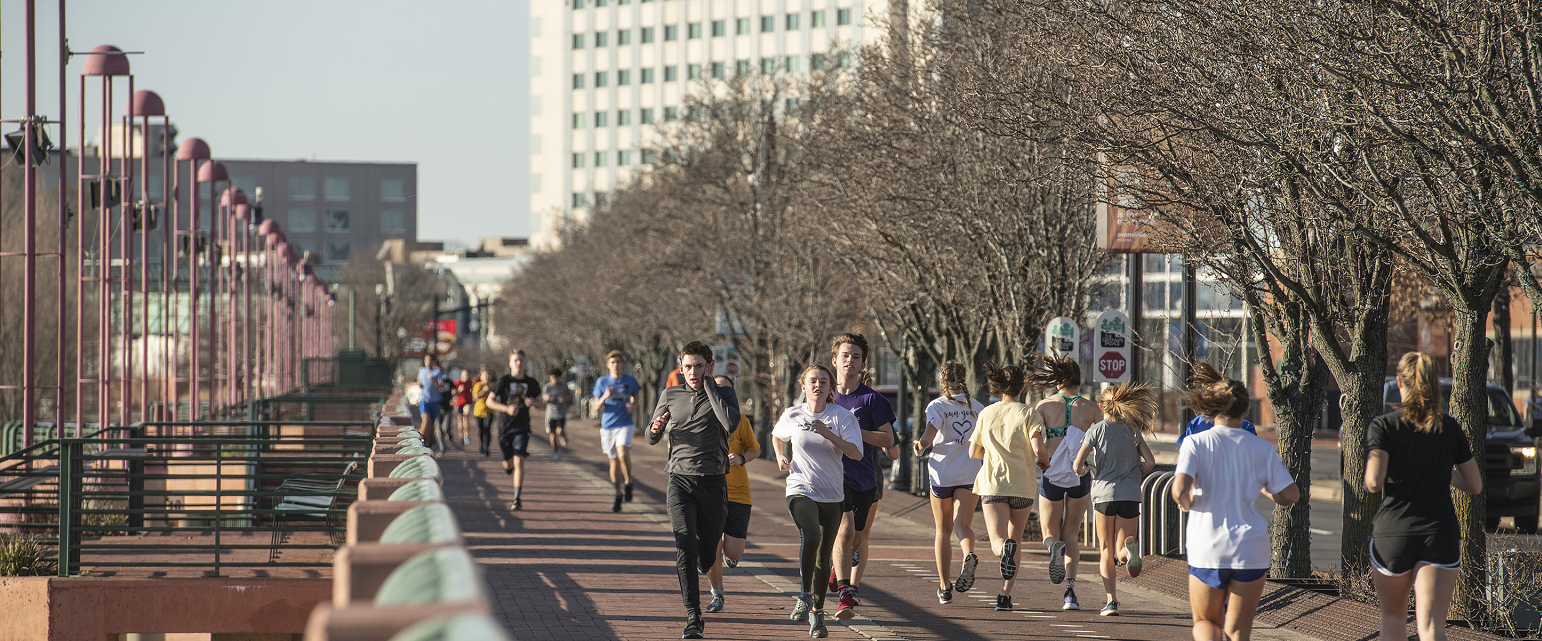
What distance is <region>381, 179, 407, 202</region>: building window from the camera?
163m

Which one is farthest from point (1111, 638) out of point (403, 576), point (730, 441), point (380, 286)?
point (380, 286)

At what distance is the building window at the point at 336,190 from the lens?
15925cm

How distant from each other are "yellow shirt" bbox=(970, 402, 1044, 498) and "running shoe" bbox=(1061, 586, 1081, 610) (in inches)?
33.3

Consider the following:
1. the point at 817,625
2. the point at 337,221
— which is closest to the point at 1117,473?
the point at 817,625

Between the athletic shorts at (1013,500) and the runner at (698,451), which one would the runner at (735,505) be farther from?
the athletic shorts at (1013,500)

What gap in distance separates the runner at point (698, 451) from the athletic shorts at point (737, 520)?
55cm

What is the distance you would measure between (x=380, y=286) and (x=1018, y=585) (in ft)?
378

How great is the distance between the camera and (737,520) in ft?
35.0

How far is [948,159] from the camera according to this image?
62.1 feet

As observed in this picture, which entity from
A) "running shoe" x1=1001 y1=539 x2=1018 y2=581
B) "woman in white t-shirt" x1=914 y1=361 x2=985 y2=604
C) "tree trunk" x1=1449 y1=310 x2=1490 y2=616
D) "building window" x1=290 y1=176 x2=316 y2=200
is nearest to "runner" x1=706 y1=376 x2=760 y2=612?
"woman in white t-shirt" x1=914 y1=361 x2=985 y2=604

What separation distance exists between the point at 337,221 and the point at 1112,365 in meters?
151

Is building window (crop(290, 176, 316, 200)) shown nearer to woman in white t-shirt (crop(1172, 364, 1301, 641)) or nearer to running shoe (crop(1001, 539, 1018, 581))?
running shoe (crop(1001, 539, 1018, 581))

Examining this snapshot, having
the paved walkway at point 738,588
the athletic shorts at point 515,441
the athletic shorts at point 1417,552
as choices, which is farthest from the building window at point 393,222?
the athletic shorts at point 1417,552

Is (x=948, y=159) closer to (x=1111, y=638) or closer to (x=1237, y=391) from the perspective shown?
(x=1111, y=638)
